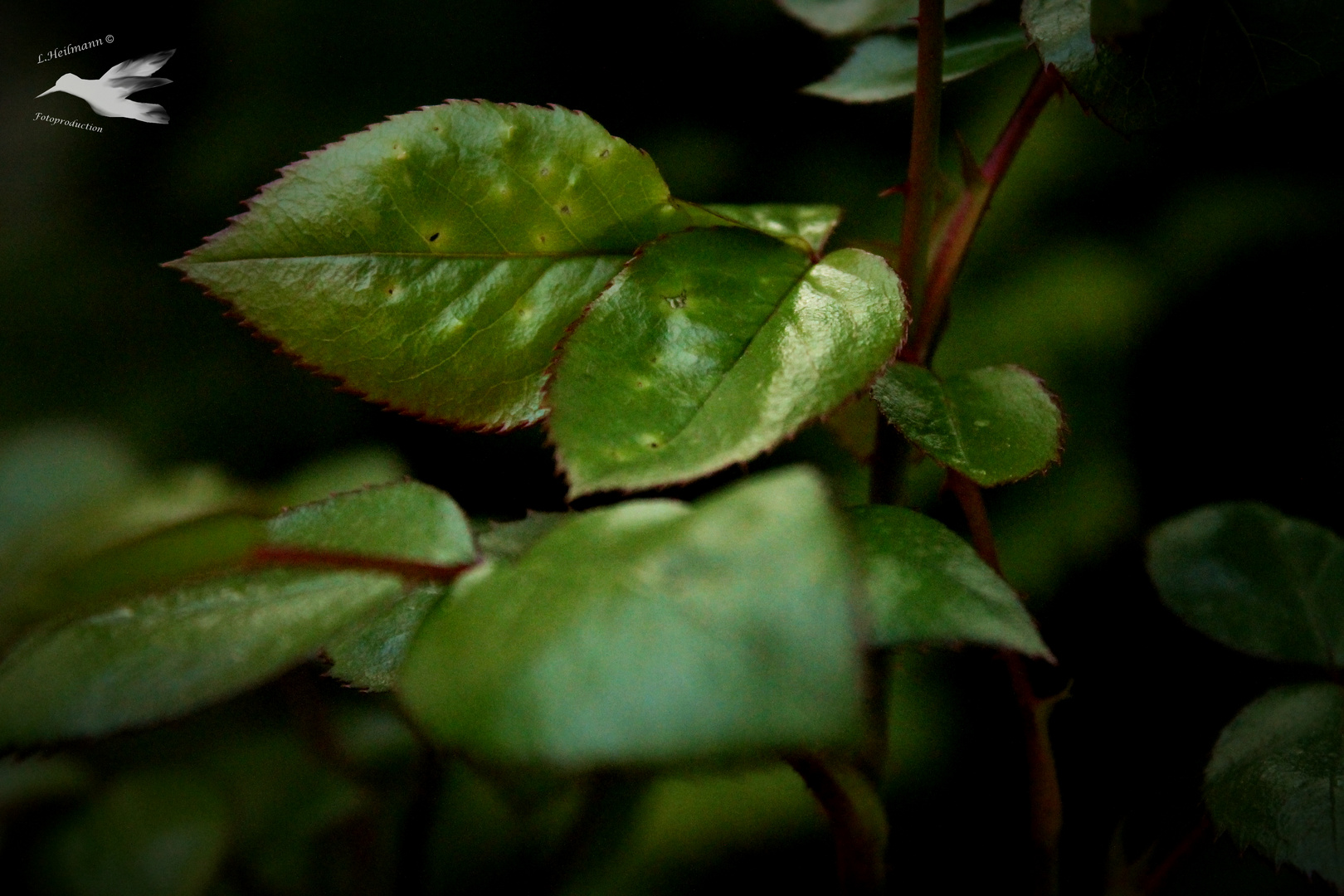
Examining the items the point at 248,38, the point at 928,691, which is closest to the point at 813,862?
the point at 928,691

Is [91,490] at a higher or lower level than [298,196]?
lower

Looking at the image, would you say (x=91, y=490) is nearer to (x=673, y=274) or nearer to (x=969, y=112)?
(x=673, y=274)

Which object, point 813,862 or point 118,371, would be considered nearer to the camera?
point 813,862

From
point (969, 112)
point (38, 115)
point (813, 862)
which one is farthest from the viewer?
point (969, 112)

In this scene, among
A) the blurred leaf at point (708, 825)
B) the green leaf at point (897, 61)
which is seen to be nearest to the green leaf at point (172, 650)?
the green leaf at point (897, 61)

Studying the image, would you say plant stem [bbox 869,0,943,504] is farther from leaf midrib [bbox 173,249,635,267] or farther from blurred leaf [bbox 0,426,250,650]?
blurred leaf [bbox 0,426,250,650]

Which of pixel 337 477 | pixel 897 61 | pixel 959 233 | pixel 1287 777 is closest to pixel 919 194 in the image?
pixel 959 233

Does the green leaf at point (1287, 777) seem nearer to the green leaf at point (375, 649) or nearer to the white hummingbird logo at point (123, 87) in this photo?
the green leaf at point (375, 649)
